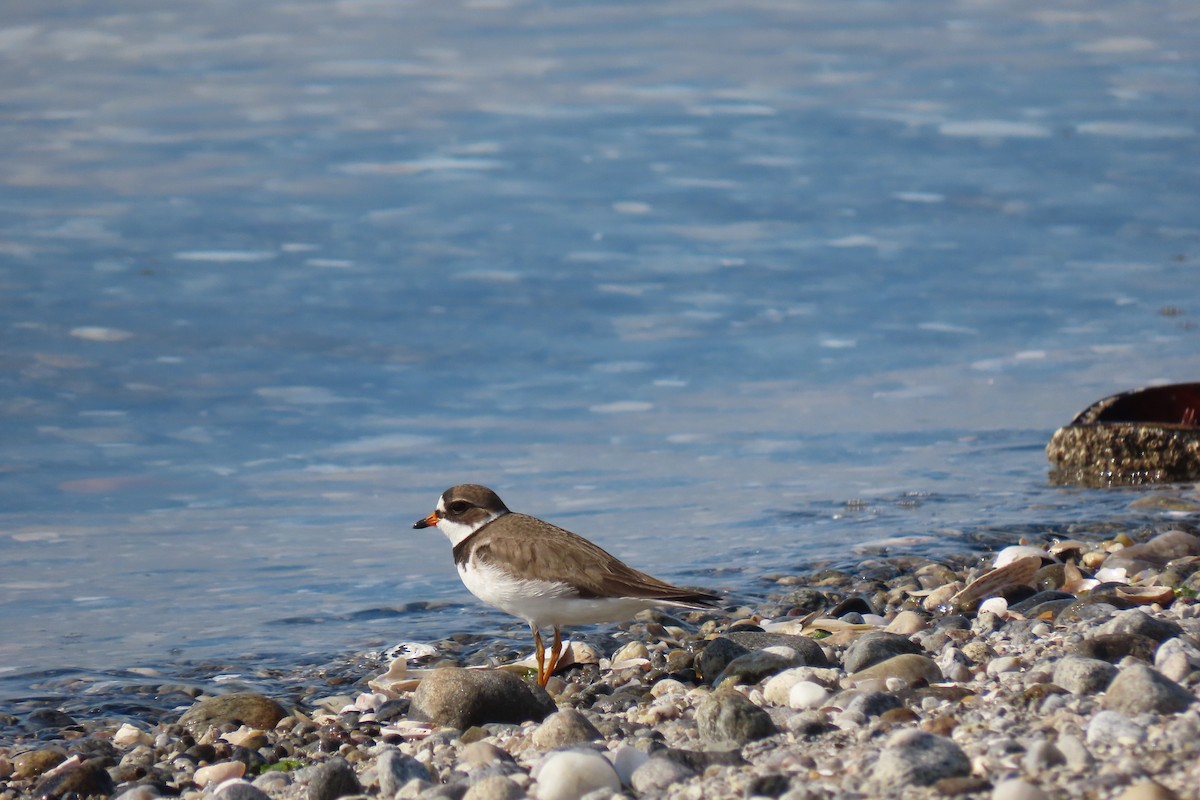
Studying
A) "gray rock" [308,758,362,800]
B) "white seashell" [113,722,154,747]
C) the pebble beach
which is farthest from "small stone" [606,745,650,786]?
"white seashell" [113,722,154,747]

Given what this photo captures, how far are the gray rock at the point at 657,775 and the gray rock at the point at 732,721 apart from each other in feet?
1.28

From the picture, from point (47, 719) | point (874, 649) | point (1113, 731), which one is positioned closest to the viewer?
point (1113, 731)

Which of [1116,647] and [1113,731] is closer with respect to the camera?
[1113,731]

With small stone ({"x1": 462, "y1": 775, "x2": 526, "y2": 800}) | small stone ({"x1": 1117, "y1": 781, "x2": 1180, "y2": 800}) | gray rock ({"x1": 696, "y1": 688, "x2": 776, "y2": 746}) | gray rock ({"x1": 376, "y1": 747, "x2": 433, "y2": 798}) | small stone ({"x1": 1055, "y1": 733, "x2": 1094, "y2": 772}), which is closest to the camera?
small stone ({"x1": 1117, "y1": 781, "x2": 1180, "y2": 800})

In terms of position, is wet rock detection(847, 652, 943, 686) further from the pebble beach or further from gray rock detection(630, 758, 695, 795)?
gray rock detection(630, 758, 695, 795)

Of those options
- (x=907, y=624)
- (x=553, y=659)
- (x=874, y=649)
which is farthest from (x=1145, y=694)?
(x=553, y=659)

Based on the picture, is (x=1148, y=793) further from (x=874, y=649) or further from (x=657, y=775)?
(x=874, y=649)

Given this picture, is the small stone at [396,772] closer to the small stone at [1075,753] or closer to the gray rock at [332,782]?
the gray rock at [332,782]

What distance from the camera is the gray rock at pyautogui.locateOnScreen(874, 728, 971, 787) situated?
13.5 ft

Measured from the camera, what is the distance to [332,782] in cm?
490

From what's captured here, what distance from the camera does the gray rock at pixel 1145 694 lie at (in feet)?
14.8

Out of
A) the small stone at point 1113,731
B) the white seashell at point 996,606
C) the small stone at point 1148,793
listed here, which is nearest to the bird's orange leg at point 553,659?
the white seashell at point 996,606

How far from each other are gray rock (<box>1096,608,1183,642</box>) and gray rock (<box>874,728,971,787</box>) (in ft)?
5.21

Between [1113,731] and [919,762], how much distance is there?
2.08 feet
